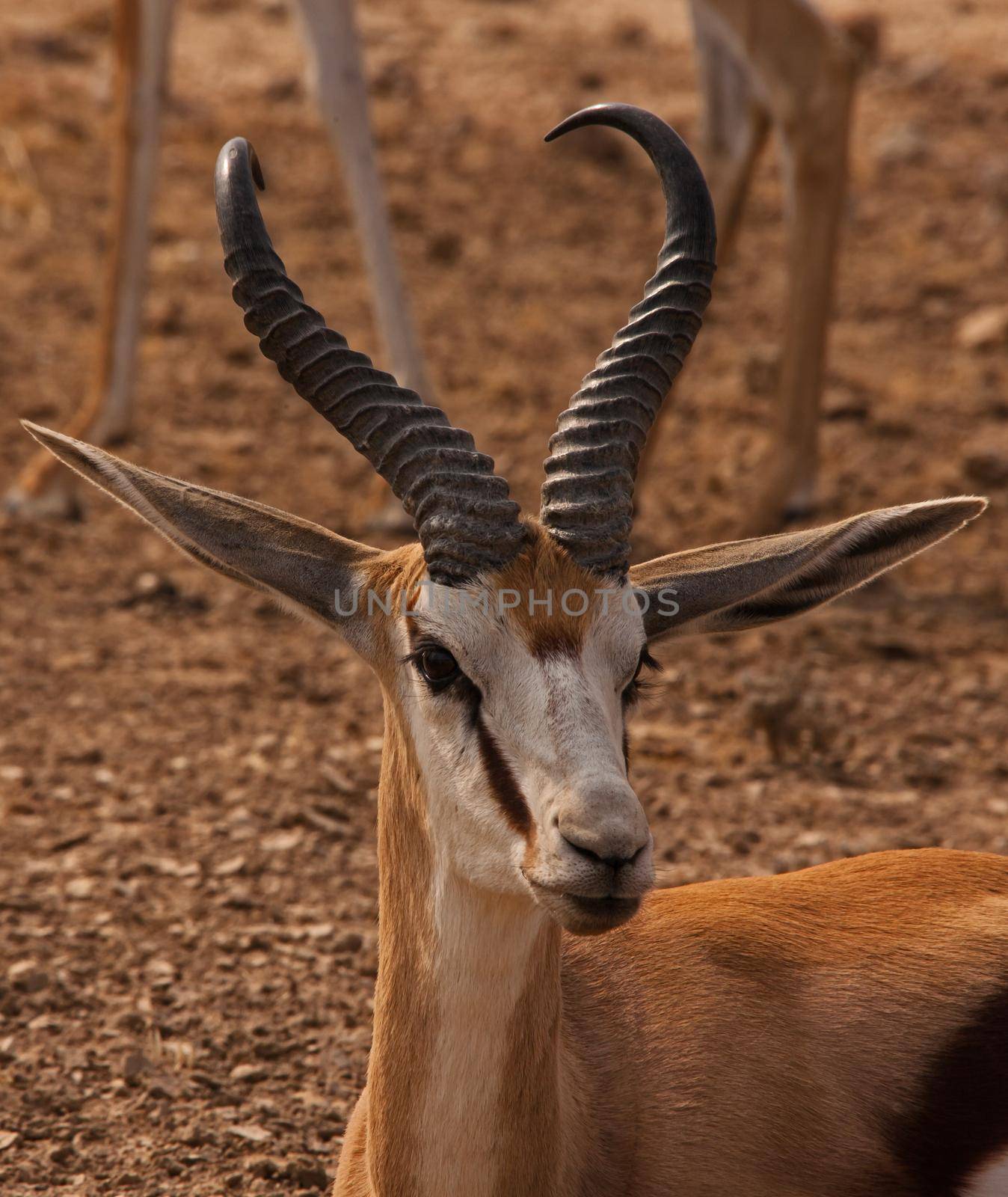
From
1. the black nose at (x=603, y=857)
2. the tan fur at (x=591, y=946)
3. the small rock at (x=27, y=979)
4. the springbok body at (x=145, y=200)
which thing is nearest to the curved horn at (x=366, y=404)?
the tan fur at (x=591, y=946)

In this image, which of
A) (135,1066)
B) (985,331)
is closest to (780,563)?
(135,1066)

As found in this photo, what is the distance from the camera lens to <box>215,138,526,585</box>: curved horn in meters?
3.38

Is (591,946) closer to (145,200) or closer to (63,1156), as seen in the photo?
(63,1156)

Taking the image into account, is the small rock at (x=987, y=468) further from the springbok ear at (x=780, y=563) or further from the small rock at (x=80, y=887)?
the springbok ear at (x=780, y=563)

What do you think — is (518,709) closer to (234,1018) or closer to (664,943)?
(664,943)

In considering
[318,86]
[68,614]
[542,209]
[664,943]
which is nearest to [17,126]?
[542,209]

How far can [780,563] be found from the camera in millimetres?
3613

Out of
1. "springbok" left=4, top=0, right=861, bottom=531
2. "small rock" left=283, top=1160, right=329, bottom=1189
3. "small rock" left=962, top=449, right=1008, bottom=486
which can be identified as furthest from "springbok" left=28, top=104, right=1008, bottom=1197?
"small rock" left=962, top=449, right=1008, bottom=486

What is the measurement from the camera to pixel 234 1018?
15.7 feet

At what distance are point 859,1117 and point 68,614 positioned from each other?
456cm

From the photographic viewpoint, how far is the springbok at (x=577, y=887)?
10.8 feet

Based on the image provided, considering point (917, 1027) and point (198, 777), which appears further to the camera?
point (198, 777)

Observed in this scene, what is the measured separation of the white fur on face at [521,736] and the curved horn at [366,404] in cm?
14

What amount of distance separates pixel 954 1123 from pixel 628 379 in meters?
1.67
